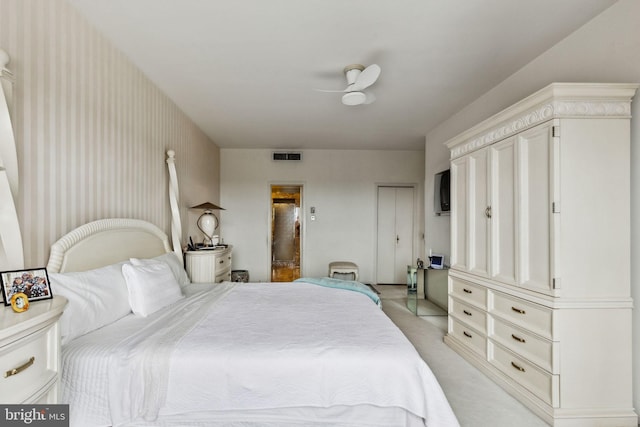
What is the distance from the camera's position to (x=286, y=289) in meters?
2.68

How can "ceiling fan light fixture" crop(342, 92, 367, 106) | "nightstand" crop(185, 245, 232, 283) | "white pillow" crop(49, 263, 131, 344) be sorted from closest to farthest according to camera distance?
"white pillow" crop(49, 263, 131, 344)
"ceiling fan light fixture" crop(342, 92, 367, 106)
"nightstand" crop(185, 245, 232, 283)

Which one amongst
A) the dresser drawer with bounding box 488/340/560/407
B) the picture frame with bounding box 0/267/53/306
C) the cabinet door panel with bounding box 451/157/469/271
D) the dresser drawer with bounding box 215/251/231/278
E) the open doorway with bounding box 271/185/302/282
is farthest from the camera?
the open doorway with bounding box 271/185/302/282

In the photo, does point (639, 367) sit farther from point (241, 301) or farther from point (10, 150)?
point (10, 150)

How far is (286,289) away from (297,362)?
130 cm

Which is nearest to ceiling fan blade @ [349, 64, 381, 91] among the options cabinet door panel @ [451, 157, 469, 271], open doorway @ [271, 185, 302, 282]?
cabinet door panel @ [451, 157, 469, 271]

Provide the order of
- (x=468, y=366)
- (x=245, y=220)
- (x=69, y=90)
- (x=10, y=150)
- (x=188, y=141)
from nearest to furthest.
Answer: (x=10, y=150) → (x=69, y=90) → (x=468, y=366) → (x=188, y=141) → (x=245, y=220)

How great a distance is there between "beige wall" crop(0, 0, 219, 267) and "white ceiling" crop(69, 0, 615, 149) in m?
0.22

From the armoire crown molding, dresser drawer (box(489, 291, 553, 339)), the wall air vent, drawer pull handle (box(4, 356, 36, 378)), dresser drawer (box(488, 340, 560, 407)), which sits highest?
the wall air vent

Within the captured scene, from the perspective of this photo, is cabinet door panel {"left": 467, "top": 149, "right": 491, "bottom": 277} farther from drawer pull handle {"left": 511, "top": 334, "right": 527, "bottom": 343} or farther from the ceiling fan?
the ceiling fan

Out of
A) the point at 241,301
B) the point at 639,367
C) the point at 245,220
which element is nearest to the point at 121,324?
the point at 241,301

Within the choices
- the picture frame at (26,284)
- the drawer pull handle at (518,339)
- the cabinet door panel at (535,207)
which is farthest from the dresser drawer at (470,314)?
the picture frame at (26,284)

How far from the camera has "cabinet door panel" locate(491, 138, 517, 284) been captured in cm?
213

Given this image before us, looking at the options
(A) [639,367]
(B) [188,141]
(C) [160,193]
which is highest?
(B) [188,141]

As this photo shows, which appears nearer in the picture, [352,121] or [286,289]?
[286,289]
